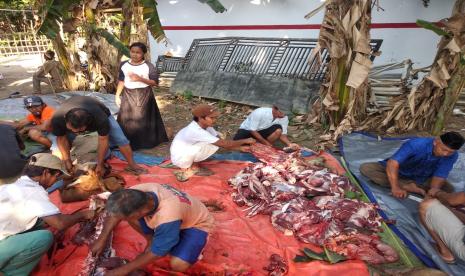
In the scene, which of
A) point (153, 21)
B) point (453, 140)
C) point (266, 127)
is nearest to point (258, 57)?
point (153, 21)

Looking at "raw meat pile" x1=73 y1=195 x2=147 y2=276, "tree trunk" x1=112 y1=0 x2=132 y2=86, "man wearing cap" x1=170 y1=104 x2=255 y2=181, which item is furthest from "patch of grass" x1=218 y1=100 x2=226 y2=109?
"raw meat pile" x1=73 y1=195 x2=147 y2=276

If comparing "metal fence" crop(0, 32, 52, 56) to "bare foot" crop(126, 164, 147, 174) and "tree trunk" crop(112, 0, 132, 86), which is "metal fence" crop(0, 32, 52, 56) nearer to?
"tree trunk" crop(112, 0, 132, 86)

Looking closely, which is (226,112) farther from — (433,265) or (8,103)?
(433,265)

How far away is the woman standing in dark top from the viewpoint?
15.7ft

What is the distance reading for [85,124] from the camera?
3367 mm

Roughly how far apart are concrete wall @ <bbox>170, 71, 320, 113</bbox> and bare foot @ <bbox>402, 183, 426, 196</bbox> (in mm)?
3239

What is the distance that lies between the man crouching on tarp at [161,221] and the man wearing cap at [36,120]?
9.77 ft

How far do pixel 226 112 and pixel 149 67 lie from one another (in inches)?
117

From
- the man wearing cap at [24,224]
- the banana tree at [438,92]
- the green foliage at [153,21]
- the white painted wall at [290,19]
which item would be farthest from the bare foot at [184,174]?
the white painted wall at [290,19]

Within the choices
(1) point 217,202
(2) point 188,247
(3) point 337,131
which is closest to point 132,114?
(1) point 217,202

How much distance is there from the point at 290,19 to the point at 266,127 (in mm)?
5765

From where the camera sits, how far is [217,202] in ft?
12.4

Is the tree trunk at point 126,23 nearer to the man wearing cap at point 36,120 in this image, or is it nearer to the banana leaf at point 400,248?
the man wearing cap at point 36,120

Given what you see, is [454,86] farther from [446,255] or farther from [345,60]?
[446,255]
